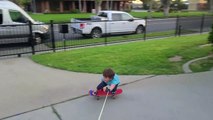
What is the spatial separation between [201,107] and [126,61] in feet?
10.9

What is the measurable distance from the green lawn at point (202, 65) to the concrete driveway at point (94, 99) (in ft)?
1.28

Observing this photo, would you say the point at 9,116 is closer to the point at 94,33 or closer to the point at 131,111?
the point at 131,111

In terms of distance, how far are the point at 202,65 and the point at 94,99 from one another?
373cm

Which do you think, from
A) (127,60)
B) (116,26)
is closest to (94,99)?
(127,60)

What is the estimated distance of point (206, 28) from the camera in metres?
15.9

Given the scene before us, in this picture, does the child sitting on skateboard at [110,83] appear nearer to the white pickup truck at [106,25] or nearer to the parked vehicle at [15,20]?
the parked vehicle at [15,20]

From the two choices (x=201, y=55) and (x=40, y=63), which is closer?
(x=40, y=63)

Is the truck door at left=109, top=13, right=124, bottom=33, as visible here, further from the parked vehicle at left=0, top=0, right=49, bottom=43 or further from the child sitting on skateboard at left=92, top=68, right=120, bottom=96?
the child sitting on skateboard at left=92, top=68, right=120, bottom=96

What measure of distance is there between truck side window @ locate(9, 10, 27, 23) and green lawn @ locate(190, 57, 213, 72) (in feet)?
25.9

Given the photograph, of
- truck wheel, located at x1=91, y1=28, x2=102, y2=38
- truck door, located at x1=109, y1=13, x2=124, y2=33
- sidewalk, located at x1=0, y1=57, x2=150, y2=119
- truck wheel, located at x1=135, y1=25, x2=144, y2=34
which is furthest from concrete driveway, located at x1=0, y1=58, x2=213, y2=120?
truck wheel, located at x1=135, y1=25, x2=144, y2=34

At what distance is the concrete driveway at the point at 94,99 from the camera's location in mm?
3975

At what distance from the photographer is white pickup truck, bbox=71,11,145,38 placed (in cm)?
1272

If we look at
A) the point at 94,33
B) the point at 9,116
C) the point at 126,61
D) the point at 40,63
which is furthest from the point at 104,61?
the point at 94,33

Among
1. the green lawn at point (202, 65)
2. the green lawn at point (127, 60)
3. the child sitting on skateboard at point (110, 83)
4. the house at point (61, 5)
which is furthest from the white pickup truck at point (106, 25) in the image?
the house at point (61, 5)
